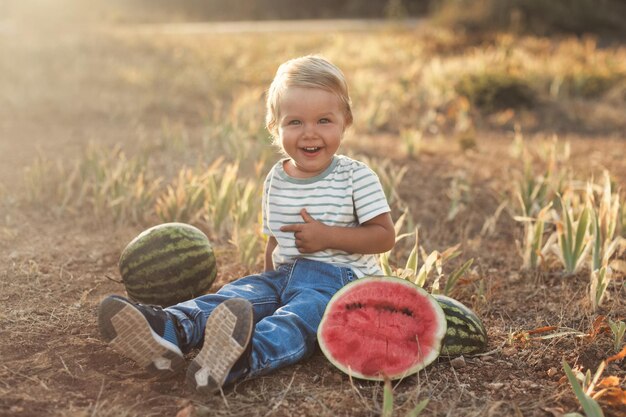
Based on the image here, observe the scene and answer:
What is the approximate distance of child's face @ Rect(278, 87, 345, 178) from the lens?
282 centimetres

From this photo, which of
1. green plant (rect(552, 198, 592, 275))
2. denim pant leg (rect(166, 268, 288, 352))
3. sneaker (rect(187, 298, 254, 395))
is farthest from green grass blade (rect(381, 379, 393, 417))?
green plant (rect(552, 198, 592, 275))

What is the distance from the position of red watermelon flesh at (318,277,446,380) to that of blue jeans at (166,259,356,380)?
4.7 inches

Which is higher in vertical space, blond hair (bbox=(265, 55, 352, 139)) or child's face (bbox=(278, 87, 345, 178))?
blond hair (bbox=(265, 55, 352, 139))

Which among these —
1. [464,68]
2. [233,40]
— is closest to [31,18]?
[233,40]

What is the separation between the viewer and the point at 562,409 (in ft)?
7.61

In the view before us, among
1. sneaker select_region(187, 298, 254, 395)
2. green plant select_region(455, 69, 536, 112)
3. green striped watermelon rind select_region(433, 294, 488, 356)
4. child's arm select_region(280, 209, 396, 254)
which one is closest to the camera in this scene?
sneaker select_region(187, 298, 254, 395)

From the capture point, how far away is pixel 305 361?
2.77 metres

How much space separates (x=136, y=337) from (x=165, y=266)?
0.76 meters

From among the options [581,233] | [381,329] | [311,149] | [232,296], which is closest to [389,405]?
[381,329]

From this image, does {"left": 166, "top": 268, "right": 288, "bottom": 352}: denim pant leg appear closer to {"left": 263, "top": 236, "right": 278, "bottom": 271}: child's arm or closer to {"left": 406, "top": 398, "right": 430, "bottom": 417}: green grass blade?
{"left": 263, "top": 236, "right": 278, "bottom": 271}: child's arm

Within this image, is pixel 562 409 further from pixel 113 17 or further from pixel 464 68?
pixel 113 17

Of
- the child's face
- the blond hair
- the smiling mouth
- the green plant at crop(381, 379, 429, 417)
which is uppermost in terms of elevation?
the blond hair

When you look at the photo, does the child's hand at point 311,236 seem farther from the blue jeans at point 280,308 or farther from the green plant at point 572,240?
the green plant at point 572,240

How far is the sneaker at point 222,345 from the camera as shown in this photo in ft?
7.73
